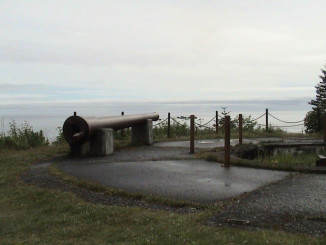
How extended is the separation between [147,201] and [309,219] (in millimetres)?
2243

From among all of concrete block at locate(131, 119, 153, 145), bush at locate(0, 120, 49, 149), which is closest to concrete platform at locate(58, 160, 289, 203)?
bush at locate(0, 120, 49, 149)

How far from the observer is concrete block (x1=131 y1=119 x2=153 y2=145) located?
563 inches

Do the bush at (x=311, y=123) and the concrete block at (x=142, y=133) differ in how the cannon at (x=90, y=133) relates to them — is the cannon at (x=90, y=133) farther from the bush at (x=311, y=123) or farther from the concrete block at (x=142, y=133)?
the bush at (x=311, y=123)

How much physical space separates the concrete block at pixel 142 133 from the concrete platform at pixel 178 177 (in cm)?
431

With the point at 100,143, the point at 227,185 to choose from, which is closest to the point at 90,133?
the point at 100,143

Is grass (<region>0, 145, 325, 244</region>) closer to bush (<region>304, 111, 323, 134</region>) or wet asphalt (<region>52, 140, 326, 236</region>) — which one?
wet asphalt (<region>52, 140, 326, 236</region>)

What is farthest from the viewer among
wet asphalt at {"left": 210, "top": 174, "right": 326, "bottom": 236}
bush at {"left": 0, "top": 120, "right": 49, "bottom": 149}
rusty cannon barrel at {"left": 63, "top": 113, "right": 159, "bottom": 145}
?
bush at {"left": 0, "top": 120, "right": 49, "bottom": 149}

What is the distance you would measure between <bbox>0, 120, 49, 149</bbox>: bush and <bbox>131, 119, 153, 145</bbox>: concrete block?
10.1 feet

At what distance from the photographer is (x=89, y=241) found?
445cm

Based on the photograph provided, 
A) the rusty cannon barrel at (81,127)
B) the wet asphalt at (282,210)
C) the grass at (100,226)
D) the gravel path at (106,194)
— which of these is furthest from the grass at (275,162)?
the grass at (100,226)

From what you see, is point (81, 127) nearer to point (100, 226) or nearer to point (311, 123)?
point (100, 226)

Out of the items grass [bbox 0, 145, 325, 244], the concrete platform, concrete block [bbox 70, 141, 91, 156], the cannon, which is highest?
the cannon

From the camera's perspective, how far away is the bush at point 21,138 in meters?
13.4

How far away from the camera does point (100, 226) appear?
193 inches
